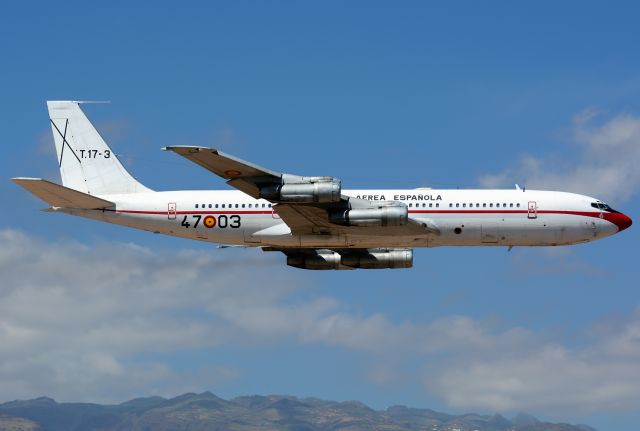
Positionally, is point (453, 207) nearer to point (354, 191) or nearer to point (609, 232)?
point (354, 191)

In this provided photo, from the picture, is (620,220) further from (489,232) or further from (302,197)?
(302,197)

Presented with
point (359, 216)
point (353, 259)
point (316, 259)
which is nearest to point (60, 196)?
point (316, 259)

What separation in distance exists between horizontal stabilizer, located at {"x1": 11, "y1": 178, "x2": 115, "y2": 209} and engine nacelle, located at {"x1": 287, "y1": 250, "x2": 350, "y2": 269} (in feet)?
44.9

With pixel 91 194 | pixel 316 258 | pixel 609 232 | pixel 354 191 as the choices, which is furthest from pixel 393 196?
pixel 91 194

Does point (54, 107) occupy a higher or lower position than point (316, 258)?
higher

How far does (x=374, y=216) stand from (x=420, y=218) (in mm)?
4694

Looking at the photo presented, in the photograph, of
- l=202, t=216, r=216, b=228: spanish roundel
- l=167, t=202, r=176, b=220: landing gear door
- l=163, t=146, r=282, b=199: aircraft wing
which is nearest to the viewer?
l=163, t=146, r=282, b=199: aircraft wing

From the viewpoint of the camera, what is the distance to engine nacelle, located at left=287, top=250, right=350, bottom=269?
76.7m

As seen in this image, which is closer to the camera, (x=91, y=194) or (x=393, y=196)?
(x=393, y=196)

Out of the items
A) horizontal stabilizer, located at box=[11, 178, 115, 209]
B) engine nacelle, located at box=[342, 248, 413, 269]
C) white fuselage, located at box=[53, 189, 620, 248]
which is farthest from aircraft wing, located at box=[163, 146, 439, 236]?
horizontal stabilizer, located at box=[11, 178, 115, 209]

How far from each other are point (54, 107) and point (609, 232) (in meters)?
41.7

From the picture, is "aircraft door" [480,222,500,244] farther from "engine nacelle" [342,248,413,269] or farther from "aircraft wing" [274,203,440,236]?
"engine nacelle" [342,248,413,269]

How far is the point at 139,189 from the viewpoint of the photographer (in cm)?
7538

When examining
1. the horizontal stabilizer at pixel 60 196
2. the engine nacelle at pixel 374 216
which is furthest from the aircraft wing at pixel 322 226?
the horizontal stabilizer at pixel 60 196
